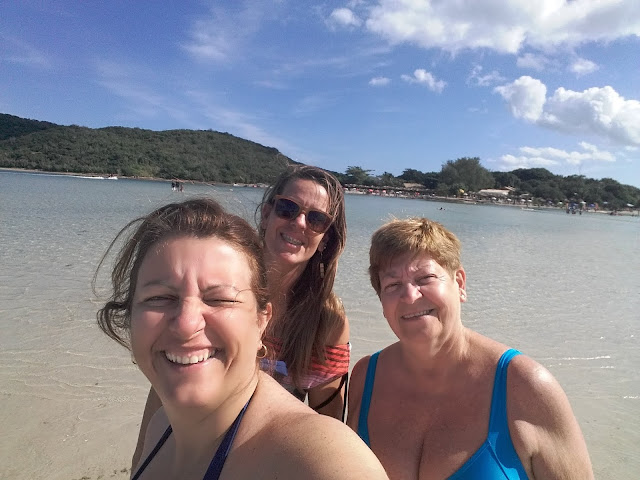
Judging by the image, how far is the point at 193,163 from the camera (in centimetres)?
10800

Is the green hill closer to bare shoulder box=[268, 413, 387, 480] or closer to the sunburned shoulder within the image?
the sunburned shoulder

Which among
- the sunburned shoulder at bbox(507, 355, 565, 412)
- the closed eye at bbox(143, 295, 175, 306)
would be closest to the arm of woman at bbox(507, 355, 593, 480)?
the sunburned shoulder at bbox(507, 355, 565, 412)

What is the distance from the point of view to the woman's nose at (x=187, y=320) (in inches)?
48.6

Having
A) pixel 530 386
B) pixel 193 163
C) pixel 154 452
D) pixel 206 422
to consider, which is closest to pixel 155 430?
pixel 154 452

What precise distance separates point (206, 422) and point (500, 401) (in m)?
1.29

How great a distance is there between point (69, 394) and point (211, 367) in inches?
166

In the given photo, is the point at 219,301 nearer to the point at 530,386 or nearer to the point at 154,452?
the point at 154,452

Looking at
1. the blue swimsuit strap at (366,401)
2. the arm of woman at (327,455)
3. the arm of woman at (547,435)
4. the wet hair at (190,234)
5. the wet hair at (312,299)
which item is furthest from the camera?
the wet hair at (312,299)

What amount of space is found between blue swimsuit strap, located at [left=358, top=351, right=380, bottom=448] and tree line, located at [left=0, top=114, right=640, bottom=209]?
3571 inches

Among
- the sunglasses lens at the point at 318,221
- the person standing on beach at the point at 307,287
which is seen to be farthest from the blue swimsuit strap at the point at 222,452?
the sunglasses lens at the point at 318,221

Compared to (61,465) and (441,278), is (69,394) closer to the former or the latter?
(61,465)

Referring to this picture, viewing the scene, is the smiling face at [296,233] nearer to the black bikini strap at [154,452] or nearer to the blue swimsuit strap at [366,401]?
the blue swimsuit strap at [366,401]

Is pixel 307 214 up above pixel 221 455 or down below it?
above

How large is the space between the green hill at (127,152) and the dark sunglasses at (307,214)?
86.2m
